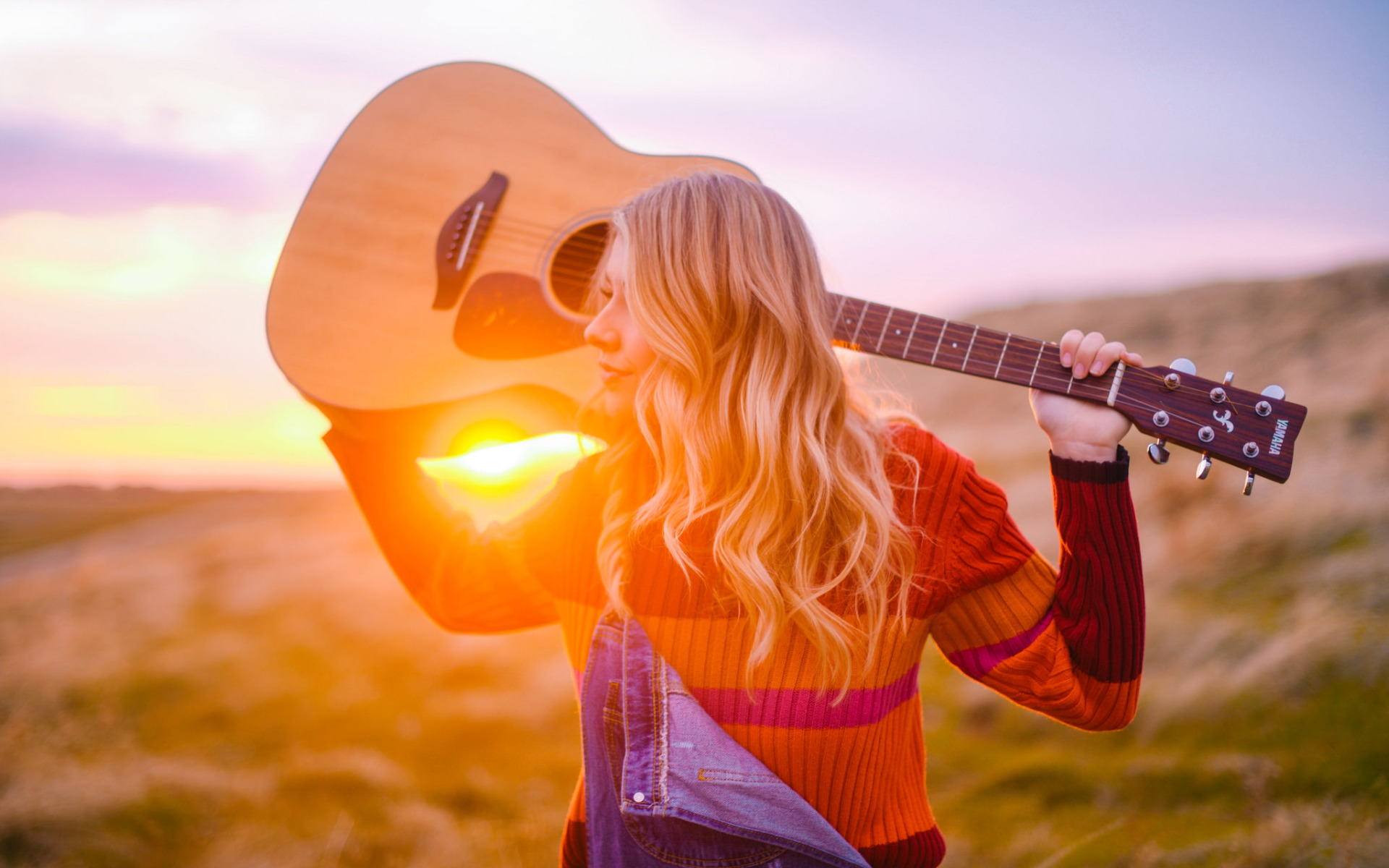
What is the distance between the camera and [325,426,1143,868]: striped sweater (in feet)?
4.54

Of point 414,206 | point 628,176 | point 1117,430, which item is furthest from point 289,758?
point 1117,430

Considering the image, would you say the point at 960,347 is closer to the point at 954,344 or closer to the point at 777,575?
the point at 954,344

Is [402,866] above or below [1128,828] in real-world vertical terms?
below

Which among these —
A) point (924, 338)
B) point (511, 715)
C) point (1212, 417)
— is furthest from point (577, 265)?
point (511, 715)

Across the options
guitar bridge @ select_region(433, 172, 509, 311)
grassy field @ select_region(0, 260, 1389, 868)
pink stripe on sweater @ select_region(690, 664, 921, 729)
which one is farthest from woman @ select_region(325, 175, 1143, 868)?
grassy field @ select_region(0, 260, 1389, 868)

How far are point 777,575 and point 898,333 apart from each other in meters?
0.70

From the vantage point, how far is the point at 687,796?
1334 mm

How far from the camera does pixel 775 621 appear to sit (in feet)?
4.61

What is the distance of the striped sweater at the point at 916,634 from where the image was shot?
1384 mm

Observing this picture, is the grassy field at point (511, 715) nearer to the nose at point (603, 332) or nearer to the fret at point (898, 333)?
the fret at point (898, 333)

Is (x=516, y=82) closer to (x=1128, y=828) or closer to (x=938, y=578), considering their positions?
(x=938, y=578)

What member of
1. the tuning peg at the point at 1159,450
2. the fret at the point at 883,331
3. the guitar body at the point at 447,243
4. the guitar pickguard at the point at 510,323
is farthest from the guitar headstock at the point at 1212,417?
the guitar pickguard at the point at 510,323

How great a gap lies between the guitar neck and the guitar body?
1.62 ft

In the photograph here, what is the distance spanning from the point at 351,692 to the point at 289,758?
1141mm
